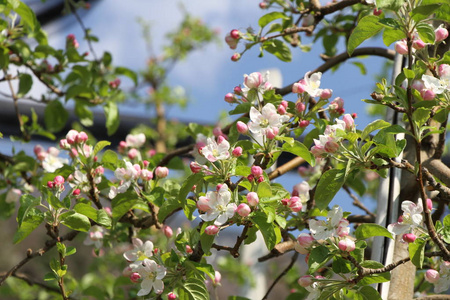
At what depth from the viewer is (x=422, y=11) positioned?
1005mm

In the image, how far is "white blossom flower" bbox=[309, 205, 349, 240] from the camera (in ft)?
3.64

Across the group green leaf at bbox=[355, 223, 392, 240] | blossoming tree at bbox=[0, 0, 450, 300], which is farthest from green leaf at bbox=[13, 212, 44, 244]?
green leaf at bbox=[355, 223, 392, 240]

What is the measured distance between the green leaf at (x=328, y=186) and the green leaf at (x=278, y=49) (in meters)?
0.62

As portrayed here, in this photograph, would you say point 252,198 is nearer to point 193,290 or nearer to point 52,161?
point 193,290

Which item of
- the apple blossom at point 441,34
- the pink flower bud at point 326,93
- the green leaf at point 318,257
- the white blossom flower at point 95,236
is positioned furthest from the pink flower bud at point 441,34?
the white blossom flower at point 95,236

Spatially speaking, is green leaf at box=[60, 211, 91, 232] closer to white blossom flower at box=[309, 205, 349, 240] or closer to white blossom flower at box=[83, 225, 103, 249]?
white blossom flower at box=[83, 225, 103, 249]

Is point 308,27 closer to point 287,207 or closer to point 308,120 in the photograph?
point 308,120

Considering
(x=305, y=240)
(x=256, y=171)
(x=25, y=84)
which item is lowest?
(x=25, y=84)

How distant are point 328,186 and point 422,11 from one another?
346 mm

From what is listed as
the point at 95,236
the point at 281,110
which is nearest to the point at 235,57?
the point at 281,110

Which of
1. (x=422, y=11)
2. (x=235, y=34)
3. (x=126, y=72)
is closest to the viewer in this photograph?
(x=422, y=11)

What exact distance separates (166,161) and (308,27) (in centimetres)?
58

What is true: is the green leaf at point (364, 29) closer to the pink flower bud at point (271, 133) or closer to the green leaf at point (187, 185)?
the pink flower bud at point (271, 133)

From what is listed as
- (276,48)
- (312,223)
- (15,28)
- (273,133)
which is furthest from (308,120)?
(15,28)
